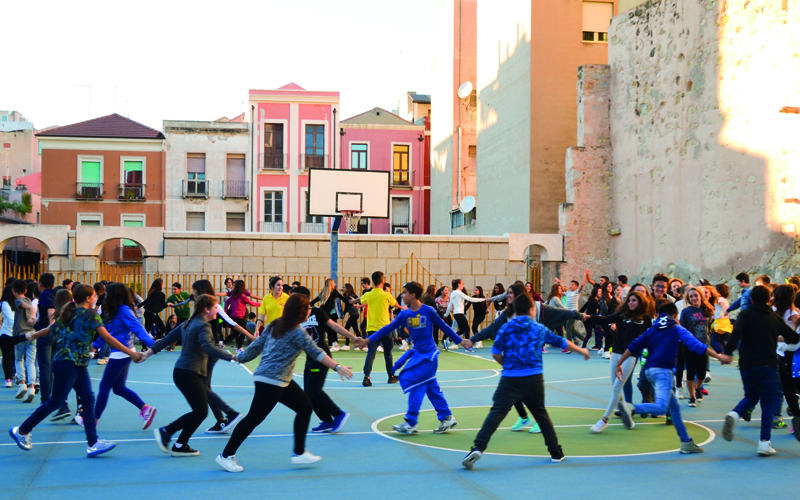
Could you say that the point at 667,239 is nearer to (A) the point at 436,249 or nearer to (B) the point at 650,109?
(B) the point at 650,109

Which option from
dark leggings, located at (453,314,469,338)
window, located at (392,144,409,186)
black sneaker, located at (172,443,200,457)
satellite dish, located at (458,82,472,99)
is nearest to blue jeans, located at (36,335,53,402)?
black sneaker, located at (172,443,200,457)

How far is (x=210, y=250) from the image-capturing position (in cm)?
2414

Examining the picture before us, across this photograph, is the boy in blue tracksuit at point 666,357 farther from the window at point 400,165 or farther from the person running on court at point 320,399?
the window at point 400,165

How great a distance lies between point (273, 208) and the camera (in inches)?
1655

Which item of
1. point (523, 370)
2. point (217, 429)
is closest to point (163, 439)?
point (217, 429)

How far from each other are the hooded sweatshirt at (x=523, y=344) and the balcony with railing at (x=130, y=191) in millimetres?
36656

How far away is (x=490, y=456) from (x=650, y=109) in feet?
59.7

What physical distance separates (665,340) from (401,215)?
37485mm

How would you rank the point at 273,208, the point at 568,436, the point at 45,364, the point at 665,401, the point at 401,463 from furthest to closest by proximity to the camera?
the point at 273,208, the point at 45,364, the point at 568,436, the point at 665,401, the point at 401,463

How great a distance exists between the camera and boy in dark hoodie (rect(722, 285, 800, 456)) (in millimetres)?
7723

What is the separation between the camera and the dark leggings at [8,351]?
10.8m

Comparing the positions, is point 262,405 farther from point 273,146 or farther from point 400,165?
point 400,165

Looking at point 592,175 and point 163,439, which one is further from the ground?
point 592,175

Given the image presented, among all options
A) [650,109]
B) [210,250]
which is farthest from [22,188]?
[650,109]
